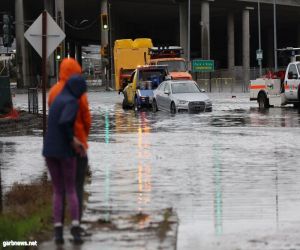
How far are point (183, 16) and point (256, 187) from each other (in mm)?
74348

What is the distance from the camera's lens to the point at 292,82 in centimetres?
3591

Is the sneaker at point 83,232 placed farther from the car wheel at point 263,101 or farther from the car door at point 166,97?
the car wheel at point 263,101

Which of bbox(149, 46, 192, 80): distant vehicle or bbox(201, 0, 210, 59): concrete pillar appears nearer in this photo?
bbox(149, 46, 192, 80): distant vehicle

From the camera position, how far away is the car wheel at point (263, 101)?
125ft

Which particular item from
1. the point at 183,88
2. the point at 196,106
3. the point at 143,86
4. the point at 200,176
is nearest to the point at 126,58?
the point at 143,86

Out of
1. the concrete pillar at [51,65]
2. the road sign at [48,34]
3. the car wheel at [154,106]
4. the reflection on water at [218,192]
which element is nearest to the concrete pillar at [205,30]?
the concrete pillar at [51,65]

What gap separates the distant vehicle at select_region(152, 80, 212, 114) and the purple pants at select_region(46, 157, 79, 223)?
Answer: 25.5 meters

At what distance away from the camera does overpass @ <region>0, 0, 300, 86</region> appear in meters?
81.6

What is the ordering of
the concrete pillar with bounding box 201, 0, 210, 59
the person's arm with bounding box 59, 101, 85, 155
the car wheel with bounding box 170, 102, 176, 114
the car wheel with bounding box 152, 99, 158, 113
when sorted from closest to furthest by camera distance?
the person's arm with bounding box 59, 101, 85, 155 → the car wheel with bounding box 170, 102, 176, 114 → the car wheel with bounding box 152, 99, 158, 113 → the concrete pillar with bounding box 201, 0, 210, 59

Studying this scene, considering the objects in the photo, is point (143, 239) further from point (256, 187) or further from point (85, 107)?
point (256, 187)

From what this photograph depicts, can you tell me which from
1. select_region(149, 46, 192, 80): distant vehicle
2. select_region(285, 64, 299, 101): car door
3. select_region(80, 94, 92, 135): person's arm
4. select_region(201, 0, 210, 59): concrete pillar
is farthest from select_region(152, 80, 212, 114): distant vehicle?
select_region(201, 0, 210, 59): concrete pillar

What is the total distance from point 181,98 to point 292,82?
18.7 feet

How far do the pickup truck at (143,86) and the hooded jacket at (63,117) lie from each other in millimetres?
30179

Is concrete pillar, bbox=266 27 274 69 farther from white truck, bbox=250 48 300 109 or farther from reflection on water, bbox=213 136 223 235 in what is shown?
reflection on water, bbox=213 136 223 235
